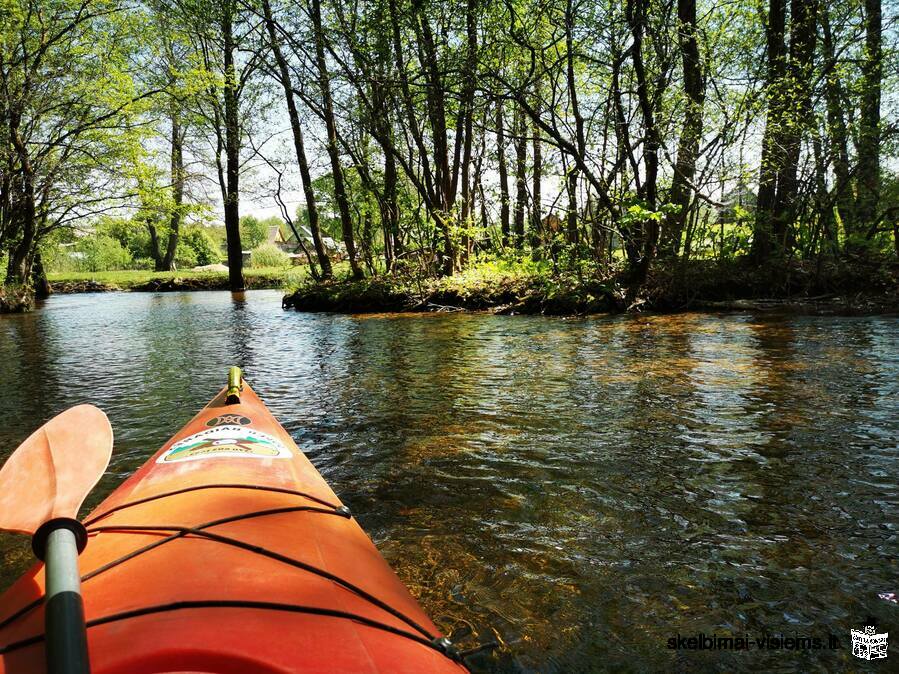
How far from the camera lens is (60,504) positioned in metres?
1.55

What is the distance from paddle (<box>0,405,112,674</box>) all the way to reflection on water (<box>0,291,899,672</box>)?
112 centimetres

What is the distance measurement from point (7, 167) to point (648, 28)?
14.2 m

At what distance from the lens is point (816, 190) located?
9.41 metres

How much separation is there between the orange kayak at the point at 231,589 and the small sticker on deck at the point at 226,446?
0.13 metres

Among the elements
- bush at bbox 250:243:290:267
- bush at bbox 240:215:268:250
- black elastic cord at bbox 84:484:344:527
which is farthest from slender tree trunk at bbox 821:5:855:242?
bush at bbox 240:215:268:250

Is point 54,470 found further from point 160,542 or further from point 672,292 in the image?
point 672,292

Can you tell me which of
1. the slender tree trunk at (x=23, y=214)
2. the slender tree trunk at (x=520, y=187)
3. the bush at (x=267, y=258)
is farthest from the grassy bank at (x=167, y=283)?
the slender tree trunk at (x=520, y=187)

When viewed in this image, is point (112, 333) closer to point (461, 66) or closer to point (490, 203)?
point (461, 66)

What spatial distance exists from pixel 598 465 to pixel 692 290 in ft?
25.0

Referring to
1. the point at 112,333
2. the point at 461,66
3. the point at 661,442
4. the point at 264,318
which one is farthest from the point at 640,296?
the point at 112,333

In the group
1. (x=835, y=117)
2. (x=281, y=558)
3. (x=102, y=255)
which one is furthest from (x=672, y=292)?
(x=102, y=255)

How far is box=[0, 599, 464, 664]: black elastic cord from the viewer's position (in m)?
1.27

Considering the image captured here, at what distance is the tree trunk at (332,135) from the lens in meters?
12.0

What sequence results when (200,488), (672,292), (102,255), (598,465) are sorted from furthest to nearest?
(102,255), (672,292), (598,465), (200,488)
